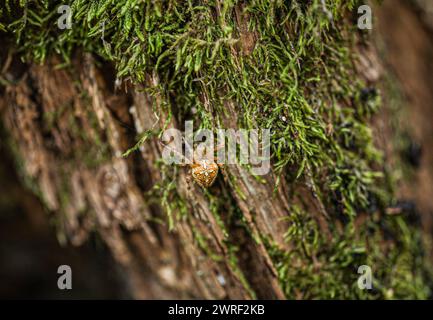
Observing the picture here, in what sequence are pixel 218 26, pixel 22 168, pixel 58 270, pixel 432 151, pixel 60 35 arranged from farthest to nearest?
1. pixel 58 270
2. pixel 432 151
3. pixel 22 168
4. pixel 60 35
5. pixel 218 26

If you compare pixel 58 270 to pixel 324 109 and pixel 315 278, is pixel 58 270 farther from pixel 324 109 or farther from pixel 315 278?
pixel 324 109

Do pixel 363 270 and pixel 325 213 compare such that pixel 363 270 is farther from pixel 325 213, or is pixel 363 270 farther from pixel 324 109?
pixel 324 109

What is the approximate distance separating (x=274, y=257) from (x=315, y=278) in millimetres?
180

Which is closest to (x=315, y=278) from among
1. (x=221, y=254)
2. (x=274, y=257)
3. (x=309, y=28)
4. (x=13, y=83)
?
(x=274, y=257)

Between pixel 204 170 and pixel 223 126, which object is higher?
pixel 223 126

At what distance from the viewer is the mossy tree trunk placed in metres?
1.15

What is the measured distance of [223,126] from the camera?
1208 millimetres

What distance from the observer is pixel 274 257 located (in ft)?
4.56

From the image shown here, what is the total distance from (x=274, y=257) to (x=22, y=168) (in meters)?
1.27

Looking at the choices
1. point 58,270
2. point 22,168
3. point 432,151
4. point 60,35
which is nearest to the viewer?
point 60,35

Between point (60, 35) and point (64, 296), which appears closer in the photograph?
point (60, 35)

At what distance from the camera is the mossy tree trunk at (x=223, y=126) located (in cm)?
115

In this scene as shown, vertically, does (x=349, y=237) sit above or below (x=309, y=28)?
below

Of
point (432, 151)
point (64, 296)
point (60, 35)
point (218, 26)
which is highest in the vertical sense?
point (60, 35)
